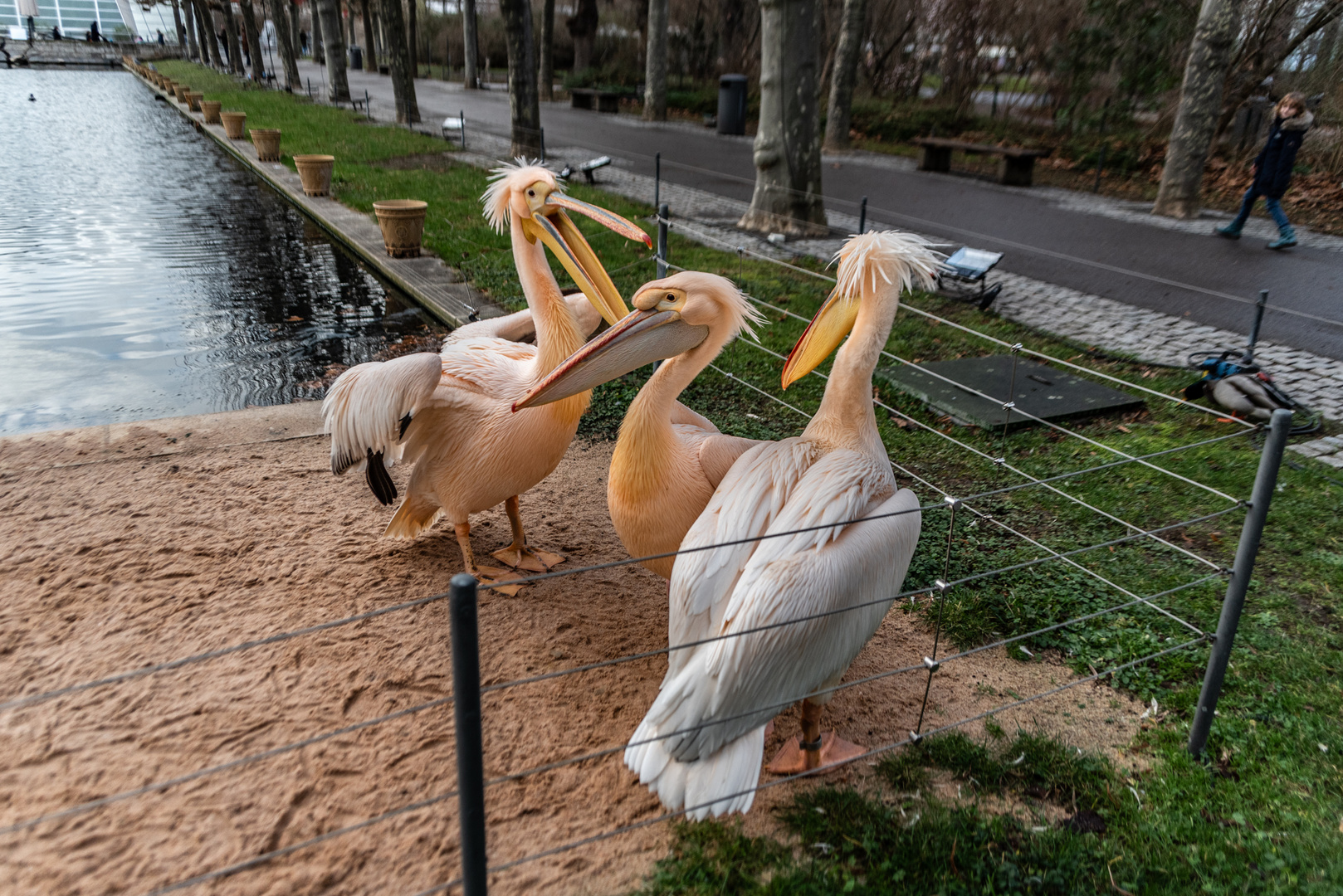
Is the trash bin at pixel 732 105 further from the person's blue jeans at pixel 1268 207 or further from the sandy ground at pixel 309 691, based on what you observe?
the sandy ground at pixel 309 691

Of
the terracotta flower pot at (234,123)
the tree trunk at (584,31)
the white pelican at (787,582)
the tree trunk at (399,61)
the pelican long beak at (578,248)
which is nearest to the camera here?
the white pelican at (787,582)

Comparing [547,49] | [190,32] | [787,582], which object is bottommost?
[787,582]

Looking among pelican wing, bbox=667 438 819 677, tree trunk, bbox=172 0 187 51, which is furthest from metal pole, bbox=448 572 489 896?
tree trunk, bbox=172 0 187 51

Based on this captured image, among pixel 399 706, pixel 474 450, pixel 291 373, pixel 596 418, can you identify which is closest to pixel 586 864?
pixel 399 706

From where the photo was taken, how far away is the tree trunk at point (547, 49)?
21.0 m

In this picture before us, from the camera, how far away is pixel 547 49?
22469 millimetres

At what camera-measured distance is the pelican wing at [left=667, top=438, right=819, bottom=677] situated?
7.71 feet

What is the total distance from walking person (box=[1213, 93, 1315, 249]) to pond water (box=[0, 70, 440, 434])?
834 centimetres

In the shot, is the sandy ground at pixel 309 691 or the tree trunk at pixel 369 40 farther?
the tree trunk at pixel 369 40

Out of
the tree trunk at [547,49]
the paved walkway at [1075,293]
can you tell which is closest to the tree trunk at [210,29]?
the tree trunk at [547,49]

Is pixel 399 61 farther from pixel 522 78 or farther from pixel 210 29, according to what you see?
pixel 210 29

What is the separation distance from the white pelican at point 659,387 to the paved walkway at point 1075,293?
2400mm

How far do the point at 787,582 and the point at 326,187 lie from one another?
418 inches

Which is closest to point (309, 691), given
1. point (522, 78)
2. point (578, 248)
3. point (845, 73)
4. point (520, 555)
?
point (520, 555)
